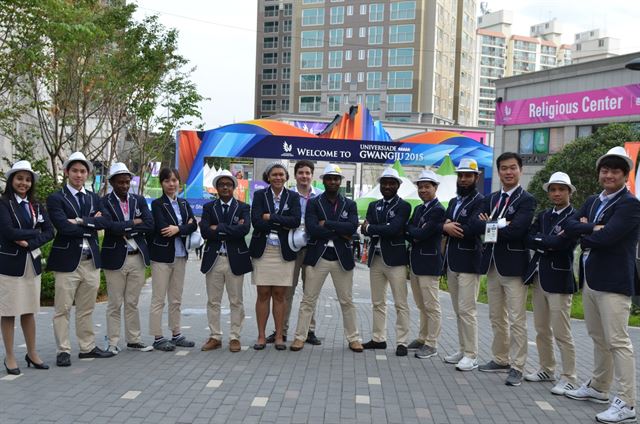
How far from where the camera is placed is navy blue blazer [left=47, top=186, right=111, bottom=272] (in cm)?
668

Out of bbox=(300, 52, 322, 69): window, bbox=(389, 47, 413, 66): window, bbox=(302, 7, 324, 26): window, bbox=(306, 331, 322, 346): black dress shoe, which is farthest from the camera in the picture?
bbox=(300, 52, 322, 69): window

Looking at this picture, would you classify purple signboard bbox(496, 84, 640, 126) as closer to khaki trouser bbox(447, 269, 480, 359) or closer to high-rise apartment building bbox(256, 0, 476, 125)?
khaki trouser bbox(447, 269, 480, 359)


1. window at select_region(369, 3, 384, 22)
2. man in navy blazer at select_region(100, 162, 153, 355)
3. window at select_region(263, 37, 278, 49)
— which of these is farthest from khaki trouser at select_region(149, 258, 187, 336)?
window at select_region(263, 37, 278, 49)

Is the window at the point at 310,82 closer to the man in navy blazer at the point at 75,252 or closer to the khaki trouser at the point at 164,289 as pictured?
the khaki trouser at the point at 164,289

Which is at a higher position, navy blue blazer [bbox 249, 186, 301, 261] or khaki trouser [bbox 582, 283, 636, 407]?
navy blue blazer [bbox 249, 186, 301, 261]

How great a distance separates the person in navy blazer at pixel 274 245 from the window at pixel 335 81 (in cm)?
7532

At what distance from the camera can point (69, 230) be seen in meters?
6.65

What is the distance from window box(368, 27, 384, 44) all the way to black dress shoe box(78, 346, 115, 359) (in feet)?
250

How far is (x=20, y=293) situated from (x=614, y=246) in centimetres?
519

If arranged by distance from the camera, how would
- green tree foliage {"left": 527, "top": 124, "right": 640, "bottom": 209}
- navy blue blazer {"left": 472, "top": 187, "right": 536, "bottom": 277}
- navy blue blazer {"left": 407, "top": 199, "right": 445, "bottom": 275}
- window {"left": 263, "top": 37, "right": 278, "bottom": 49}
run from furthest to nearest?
window {"left": 263, "top": 37, "right": 278, "bottom": 49}, green tree foliage {"left": 527, "top": 124, "right": 640, "bottom": 209}, navy blue blazer {"left": 407, "top": 199, "right": 445, "bottom": 275}, navy blue blazer {"left": 472, "top": 187, "right": 536, "bottom": 277}

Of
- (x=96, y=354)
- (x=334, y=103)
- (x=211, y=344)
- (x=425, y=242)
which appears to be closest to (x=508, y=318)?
(x=425, y=242)

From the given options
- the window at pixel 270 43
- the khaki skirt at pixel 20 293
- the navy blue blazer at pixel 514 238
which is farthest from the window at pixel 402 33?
the khaki skirt at pixel 20 293

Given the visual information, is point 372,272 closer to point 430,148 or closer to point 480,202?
point 480,202

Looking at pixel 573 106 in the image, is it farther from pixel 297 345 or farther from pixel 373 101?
pixel 373 101
